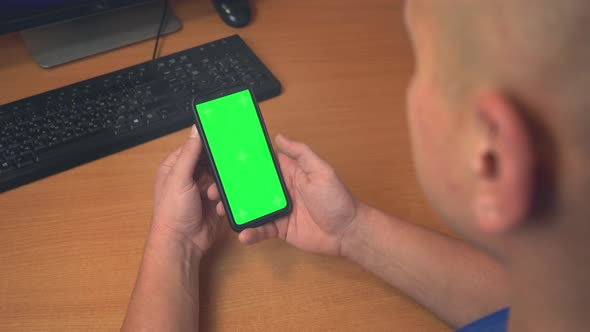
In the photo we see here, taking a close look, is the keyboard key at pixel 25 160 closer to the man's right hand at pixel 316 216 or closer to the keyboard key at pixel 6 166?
the keyboard key at pixel 6 166

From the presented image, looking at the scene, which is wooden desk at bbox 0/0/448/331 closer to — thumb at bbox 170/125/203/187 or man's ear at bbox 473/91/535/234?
thumb at bbox 170/125/203/187

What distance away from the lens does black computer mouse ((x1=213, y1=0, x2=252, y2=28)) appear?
896mm

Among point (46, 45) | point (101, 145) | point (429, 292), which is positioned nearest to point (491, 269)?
point (429, 292)

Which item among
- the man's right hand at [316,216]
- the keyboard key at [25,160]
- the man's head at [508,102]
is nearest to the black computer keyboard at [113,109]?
the keyboard key at [25,160]

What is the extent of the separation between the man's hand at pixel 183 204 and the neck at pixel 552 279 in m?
0.37

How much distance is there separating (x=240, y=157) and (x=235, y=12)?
1.31ft

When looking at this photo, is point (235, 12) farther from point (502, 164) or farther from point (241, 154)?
point (502, 164)

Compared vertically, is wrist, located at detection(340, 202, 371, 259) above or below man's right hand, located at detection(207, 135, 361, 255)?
below

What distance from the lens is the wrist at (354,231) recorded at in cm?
60

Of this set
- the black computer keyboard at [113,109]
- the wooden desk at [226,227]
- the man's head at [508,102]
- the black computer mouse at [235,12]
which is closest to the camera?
the man's head at [508,102]

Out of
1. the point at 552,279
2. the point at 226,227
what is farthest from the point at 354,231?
the point at 552,279

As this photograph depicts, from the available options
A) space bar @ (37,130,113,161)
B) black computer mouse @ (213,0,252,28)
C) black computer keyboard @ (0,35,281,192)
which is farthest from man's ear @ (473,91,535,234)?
black computer mouse @ (213,0,252,28)

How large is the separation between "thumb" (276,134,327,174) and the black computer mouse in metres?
0.34

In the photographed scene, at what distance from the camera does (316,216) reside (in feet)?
2.05
